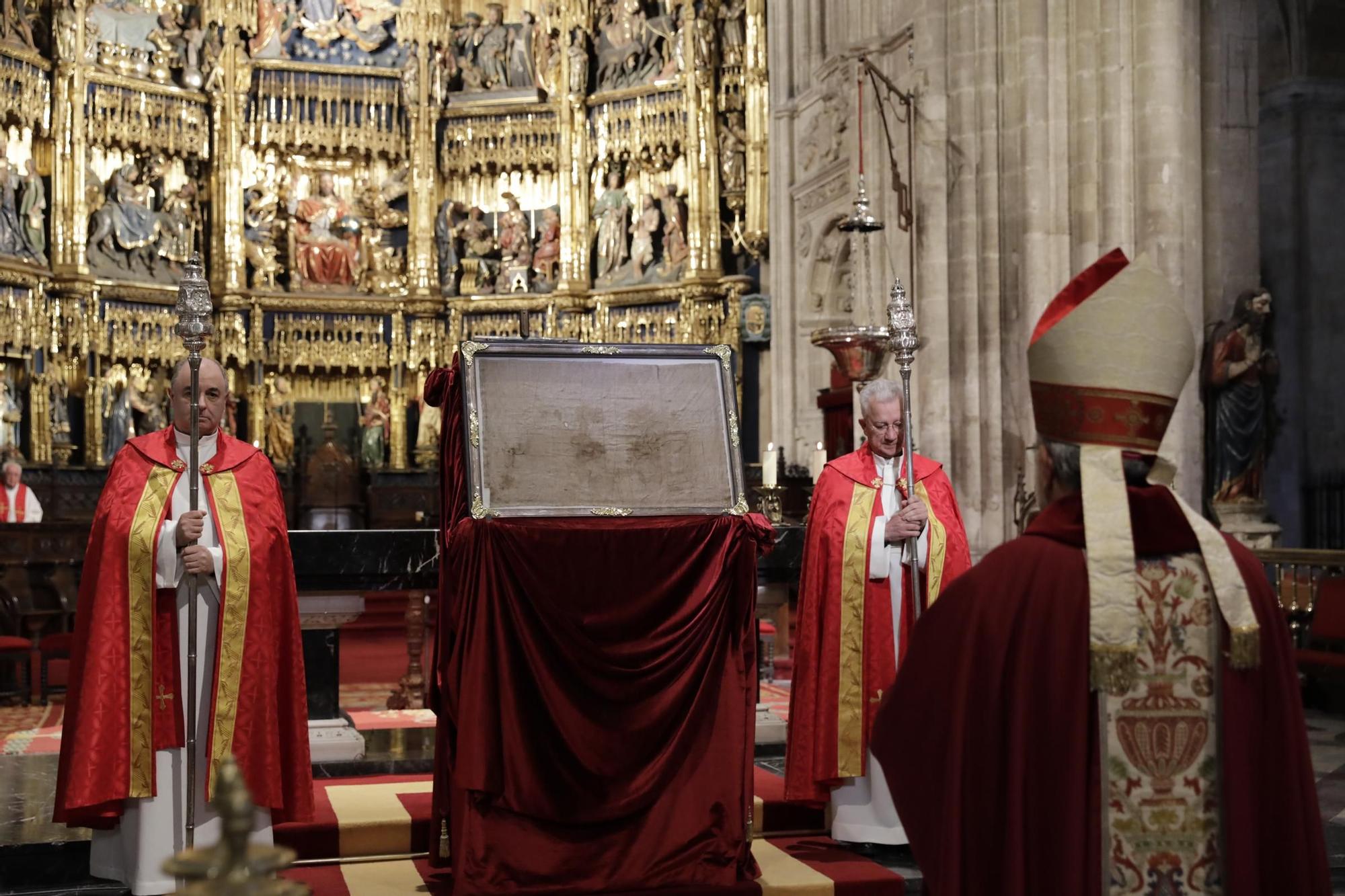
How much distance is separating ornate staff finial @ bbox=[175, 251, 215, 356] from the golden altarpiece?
9.78m

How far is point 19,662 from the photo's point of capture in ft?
31.5

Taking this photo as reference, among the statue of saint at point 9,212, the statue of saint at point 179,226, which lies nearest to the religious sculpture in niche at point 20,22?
the statue of saint at point 9,212

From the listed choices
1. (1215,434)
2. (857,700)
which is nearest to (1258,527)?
(1215,434)

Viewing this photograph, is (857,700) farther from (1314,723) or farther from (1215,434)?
(1215,434)

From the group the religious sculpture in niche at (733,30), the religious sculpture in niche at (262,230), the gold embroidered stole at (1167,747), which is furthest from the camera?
the religious sculpture in niche at (262,230)

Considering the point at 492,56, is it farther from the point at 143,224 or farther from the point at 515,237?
the point at 143,224

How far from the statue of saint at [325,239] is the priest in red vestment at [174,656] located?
463 inches

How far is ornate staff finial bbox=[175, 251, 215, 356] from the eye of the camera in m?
4.79

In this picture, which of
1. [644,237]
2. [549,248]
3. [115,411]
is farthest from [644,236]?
[115,411]

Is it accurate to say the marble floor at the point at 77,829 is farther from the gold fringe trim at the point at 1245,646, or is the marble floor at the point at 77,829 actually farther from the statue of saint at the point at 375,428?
the statue of saint at the point at 375,428

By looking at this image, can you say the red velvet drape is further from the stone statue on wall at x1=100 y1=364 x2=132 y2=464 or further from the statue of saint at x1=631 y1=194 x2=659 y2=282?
the stone statue on wall at x1=100 y1=364 x2=132 y2=464

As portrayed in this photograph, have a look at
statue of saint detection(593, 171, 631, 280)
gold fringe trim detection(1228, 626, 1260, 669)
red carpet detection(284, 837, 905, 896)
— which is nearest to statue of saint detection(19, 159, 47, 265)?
statue of saint detection(593, 171, 631, 280)

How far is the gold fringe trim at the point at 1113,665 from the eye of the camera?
2.72 metres

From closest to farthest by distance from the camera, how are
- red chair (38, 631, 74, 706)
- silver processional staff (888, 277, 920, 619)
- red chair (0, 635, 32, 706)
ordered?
silver processional staff (888, 277, 920, 619), red chair (0, 635, 32, 706), red chair (38, 631, 74, 706)
